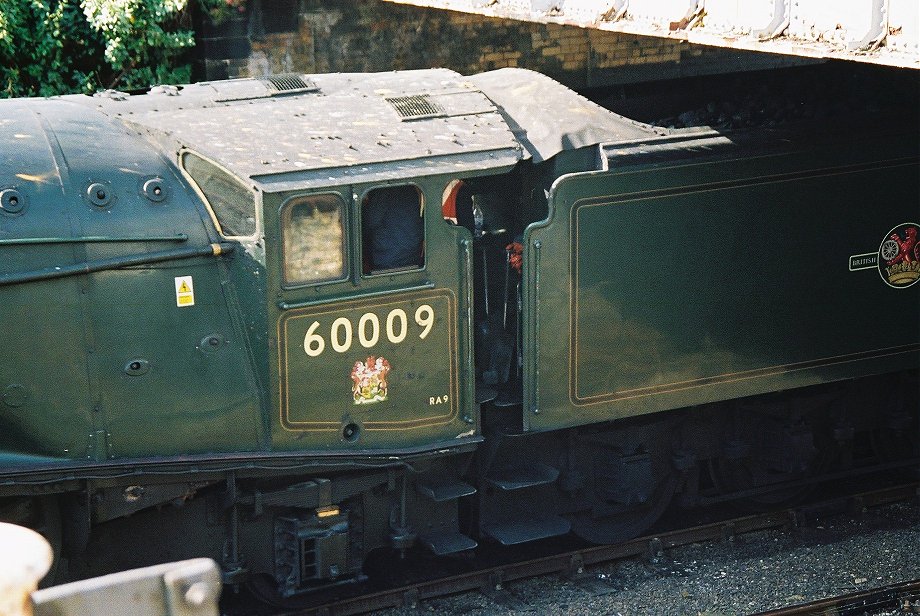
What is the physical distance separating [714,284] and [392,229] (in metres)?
2.41

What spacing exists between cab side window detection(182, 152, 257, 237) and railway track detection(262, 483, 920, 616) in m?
2.46

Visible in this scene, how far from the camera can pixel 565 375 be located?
7.92 metres

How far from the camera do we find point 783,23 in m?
6.08

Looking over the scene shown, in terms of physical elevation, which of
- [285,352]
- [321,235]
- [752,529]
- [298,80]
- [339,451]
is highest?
[298,80]

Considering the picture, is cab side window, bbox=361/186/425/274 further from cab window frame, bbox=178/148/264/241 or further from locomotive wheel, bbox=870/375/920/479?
locomotive wheel, bbox=870/375/920/479

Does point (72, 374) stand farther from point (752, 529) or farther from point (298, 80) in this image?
point (752, 529)

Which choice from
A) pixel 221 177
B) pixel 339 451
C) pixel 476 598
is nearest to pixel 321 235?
pixel 221 177

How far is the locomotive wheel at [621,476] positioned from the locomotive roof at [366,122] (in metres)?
2.15

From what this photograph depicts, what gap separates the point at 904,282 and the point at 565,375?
9.66 feet

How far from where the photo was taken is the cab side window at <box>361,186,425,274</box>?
709cm

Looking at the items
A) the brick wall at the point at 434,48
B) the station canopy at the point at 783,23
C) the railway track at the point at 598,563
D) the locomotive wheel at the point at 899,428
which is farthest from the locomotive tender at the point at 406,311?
the brick wall at the point at 434,48

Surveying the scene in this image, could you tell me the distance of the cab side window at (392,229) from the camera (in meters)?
7.09

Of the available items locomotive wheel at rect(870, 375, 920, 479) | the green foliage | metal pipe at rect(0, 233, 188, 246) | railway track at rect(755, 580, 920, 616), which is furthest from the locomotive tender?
the green foliage

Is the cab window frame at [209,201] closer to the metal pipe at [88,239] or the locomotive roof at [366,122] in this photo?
the locomotive roof at [366,122]
